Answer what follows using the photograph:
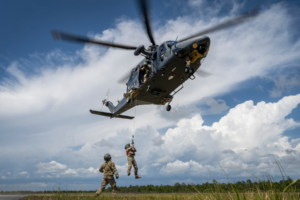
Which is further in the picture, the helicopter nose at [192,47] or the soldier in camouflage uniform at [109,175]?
the helicopter nose at [192,47]

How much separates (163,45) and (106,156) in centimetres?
895

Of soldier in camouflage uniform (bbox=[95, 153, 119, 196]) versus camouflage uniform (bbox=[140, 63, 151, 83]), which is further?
camouflage uniform (bbox=[140, 63, 151, 83])

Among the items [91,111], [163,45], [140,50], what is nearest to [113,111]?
[91,111]

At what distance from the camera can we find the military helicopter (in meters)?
13.0

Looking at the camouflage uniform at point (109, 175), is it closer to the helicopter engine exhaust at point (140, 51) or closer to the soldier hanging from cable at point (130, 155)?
the soldier hanging from cable at point (130, 155)

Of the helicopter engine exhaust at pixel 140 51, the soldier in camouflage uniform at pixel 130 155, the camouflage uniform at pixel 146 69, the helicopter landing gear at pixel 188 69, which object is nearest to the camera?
the soldier in camouflage uniform at pixel 130 155

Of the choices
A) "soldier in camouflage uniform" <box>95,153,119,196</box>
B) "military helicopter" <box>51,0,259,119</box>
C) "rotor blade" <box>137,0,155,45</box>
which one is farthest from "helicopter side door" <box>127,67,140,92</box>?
"soldier in camouflage uniform" <box>95,153,119,196</box>

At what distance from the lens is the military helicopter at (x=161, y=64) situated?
513 inches

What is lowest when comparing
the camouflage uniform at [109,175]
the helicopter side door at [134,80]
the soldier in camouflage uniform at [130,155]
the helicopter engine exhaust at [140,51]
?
the camouflage uniform at [109,175]

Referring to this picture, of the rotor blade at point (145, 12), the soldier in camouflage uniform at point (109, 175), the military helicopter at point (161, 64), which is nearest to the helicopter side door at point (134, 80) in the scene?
the military helicopter at point (161, 64)

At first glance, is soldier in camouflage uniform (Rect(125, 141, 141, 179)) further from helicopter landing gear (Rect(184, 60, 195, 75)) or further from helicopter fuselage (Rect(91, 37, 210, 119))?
helicopter landing gear (Rect(184, 60, 195, 75))

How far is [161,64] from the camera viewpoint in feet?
47.0

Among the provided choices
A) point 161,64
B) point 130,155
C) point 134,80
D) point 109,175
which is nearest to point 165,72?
point 161,64

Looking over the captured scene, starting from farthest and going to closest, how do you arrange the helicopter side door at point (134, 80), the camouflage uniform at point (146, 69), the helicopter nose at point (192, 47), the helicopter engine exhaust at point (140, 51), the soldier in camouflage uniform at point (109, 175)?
1. the helicopter side door at point (134, 80)
2. the camouflage uniform at point (146, 69)
3. the helicopter engine exhaust at point (140, 51)
4. the helicopter nose at point (192, 47)
5. the soldier in camouflage uniform at point (109, 175)
